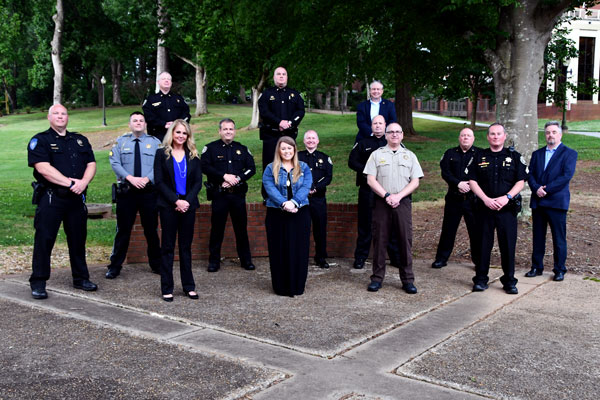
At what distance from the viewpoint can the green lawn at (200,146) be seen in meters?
11.7

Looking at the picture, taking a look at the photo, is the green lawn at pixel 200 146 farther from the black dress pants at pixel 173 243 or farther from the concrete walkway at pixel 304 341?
the concrete walkway at pixel 304 341

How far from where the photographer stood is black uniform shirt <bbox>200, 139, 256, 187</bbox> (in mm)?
7910

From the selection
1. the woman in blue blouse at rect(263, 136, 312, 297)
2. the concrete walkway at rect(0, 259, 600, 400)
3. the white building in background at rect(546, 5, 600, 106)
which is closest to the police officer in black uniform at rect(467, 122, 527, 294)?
the concrete walkway at rect(0, 259, 600, 400)

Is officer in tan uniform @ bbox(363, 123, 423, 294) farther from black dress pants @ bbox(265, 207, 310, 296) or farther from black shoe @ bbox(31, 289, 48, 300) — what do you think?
black shoe @ bbox(31, 289, 48, 300)

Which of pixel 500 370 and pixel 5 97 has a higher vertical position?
pixel 5 97

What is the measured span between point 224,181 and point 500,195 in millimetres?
3247

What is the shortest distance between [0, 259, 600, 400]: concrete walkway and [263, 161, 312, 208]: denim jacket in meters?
1.02

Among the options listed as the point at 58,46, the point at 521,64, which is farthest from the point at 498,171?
the point at 58,46

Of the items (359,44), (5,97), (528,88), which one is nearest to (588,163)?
(359,44)

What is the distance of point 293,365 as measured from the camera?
15.5 feet

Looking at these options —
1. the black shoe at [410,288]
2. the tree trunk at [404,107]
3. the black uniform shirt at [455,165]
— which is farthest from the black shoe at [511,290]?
the tree trunk at [404,107]

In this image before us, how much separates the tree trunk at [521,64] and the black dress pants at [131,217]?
6.23m

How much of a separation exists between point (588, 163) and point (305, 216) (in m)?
16.3

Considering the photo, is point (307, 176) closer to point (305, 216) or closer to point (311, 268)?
point (305, 216)
